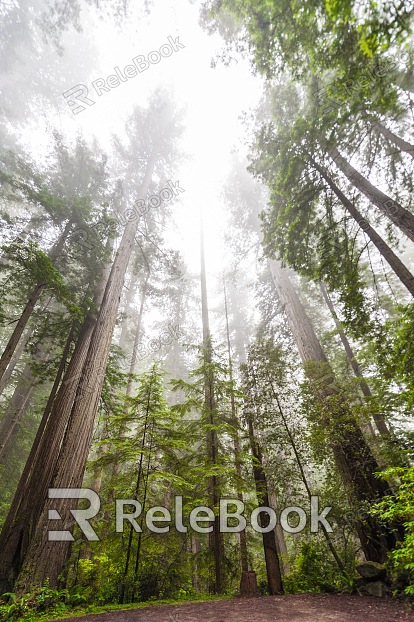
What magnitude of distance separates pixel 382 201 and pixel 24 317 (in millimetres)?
8908

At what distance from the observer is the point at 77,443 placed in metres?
5.62

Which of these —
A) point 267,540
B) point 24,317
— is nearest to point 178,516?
point 267,540

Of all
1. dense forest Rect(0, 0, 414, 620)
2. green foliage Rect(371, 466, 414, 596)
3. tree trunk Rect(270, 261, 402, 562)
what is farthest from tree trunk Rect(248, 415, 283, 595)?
green foliage Rect(371, 466, 414, 596)

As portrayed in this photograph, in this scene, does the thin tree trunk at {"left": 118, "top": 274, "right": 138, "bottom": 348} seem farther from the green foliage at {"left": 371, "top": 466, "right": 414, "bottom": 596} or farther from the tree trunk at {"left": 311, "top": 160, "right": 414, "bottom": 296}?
the green foliage at {"left": 371, "top": 466, "right": 414, "bottom": 596}

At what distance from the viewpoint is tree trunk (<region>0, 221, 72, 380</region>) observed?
5.62 m

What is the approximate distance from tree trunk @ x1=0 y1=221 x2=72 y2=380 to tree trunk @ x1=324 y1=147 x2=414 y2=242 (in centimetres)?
822

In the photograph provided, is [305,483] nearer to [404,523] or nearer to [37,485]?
[404,523]

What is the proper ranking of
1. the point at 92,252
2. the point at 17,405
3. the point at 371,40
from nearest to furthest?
the point at 371,40 → the point at 92,252 → the point at 17,405

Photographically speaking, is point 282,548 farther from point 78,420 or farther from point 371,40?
point 371,40

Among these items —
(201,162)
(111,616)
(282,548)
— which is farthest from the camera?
(201,162)

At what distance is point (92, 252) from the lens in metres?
9.04

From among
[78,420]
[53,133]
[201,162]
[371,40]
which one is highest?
[201,162]

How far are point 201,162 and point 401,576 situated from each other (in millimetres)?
24071

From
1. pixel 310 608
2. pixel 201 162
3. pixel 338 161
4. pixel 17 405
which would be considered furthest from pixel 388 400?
pixel 201 162
